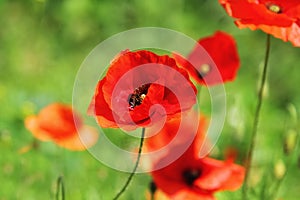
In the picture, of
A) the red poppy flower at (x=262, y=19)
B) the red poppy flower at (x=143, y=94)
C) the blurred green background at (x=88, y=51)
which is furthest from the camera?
the blurred green background at (x=88, y=51)

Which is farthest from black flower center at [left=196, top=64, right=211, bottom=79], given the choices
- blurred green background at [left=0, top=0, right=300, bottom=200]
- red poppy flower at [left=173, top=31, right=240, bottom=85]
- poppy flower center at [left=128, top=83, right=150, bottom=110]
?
blurred green background at [left=0, top=0, right=300, bottom=200]

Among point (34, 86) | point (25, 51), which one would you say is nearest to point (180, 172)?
point (34, 86)

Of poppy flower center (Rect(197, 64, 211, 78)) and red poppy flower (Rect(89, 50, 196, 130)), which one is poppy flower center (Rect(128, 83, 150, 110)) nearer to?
red poppy flower (Rect(89, 50, 196, 130))

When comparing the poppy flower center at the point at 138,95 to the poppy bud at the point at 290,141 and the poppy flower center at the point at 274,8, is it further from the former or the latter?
the poppy bud at the point at 290,141

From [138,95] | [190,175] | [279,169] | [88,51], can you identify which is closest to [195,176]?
[190,175]

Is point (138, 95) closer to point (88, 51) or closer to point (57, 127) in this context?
point (57, 127)

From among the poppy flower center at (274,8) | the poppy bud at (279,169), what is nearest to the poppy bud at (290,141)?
the poppy bud at (279,169)

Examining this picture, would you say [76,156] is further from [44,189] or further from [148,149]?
[148,149]
